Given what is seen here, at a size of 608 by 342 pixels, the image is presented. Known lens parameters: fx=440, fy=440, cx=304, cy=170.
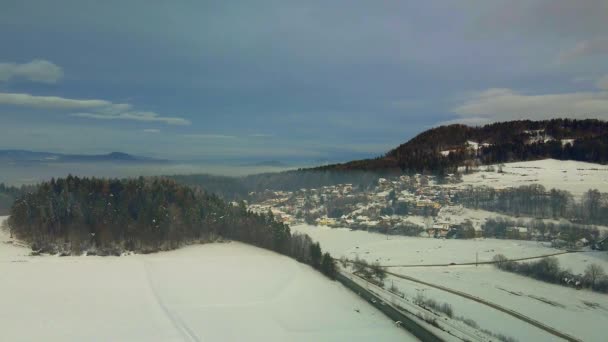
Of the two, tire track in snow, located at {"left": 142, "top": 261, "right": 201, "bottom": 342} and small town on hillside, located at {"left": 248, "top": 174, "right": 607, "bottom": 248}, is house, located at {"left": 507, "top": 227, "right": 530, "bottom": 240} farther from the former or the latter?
tire track in snow, located at {"left": 142, "top": 261, "right": 201, "bottom": 342}

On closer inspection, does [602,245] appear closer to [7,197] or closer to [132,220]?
[132,220]

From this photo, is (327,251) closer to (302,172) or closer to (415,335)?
(415,335)

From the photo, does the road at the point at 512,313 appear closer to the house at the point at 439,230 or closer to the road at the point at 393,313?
the road at the point at 393,313

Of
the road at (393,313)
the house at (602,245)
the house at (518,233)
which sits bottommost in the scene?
the road at (393,313)

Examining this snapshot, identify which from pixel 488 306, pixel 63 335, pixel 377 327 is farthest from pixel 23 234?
pixel 488 306

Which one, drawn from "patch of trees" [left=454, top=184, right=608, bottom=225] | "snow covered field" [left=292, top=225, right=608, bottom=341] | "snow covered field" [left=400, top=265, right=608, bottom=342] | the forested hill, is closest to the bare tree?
"snow covered field" [left=292, top=225, right=608, bottom=341]

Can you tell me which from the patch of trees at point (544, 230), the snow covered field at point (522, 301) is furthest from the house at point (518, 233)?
the snow covered field at point (522, 301)
